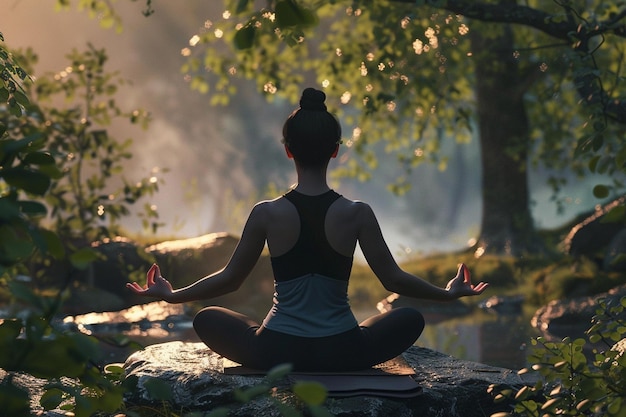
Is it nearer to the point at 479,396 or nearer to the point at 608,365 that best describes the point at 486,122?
the point at 479,396

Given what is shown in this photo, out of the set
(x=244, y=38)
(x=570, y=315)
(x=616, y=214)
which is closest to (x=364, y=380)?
(x=616, y=214)

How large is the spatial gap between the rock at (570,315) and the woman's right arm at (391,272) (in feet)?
21.7

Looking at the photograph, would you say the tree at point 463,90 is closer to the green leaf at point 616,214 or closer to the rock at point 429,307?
the rock at point 429,307

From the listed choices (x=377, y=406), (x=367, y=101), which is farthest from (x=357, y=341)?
(x=367, y=101)

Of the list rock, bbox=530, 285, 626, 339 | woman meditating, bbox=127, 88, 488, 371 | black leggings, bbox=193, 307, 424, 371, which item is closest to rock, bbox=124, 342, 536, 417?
black leggings, bbox=193, 307, 424, 371

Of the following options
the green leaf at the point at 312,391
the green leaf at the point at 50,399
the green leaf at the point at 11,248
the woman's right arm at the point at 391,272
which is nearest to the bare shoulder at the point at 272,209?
the woman's right arm at the point at 391,272

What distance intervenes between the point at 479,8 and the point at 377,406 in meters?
5.81

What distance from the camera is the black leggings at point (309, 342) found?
570cm

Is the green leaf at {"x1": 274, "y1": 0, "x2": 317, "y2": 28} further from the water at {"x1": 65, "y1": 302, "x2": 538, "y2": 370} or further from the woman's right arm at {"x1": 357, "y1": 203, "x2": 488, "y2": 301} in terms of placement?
the water at {"x1": 65, "y1": 302, "x2": 538, "y2": 370}

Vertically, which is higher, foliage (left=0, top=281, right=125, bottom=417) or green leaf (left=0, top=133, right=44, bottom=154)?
green leaf (left=0, top=133, right=44, bottom=154)

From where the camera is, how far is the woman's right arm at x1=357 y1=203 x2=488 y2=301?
18.9 ft

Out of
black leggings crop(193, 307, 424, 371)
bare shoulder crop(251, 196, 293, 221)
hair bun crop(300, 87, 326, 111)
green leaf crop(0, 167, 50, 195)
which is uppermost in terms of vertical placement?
hair bun crop(300, 87, 326, 111)

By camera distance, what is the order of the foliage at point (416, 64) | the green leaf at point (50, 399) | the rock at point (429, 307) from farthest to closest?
the rock at point (429, 307) → the foliage at point (416, 64) → the green leaf at point (50, 399)

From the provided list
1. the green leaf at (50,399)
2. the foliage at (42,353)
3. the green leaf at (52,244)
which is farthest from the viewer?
the green leaf at (50,399)
